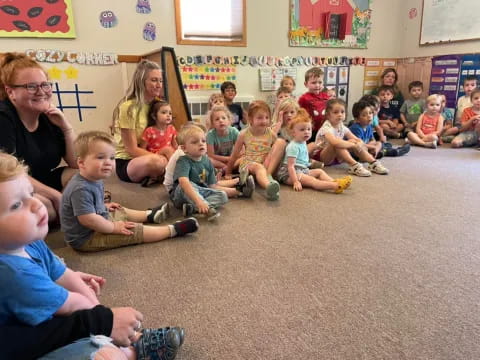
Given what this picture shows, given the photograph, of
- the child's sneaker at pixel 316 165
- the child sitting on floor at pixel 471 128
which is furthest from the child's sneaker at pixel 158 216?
the child sitting on floor at pixel 471 128

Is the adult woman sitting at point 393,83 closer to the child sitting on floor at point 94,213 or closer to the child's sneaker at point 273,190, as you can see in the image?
the child's sneaker at point 273,190

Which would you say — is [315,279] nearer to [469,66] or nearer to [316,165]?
[316,165]

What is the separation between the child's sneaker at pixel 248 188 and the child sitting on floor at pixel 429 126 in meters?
2.32

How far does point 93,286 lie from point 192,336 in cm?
31

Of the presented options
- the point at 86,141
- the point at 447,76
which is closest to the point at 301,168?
the point at 86,141

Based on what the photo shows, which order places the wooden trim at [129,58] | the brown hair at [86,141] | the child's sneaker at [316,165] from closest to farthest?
the brown hair at [86,141]
the child's sneaker at [316,165]
the wooden trim at [129,58]

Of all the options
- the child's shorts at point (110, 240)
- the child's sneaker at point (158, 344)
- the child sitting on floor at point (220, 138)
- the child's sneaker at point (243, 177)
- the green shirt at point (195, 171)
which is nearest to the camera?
the child's sneaker at point (158, 344)

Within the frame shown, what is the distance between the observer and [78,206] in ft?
4.23

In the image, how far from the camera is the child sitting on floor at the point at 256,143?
7.19 ft

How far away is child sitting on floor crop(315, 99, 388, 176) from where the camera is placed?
2481 millimetres

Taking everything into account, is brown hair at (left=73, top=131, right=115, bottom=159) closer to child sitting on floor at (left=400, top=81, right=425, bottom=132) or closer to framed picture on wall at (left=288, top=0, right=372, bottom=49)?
framed picture on wall at (left=288, top=0, right=372, bottom=49)

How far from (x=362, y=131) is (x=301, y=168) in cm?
91

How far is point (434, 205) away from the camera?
184 cm

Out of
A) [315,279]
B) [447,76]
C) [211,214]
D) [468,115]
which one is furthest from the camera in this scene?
[447,76]
